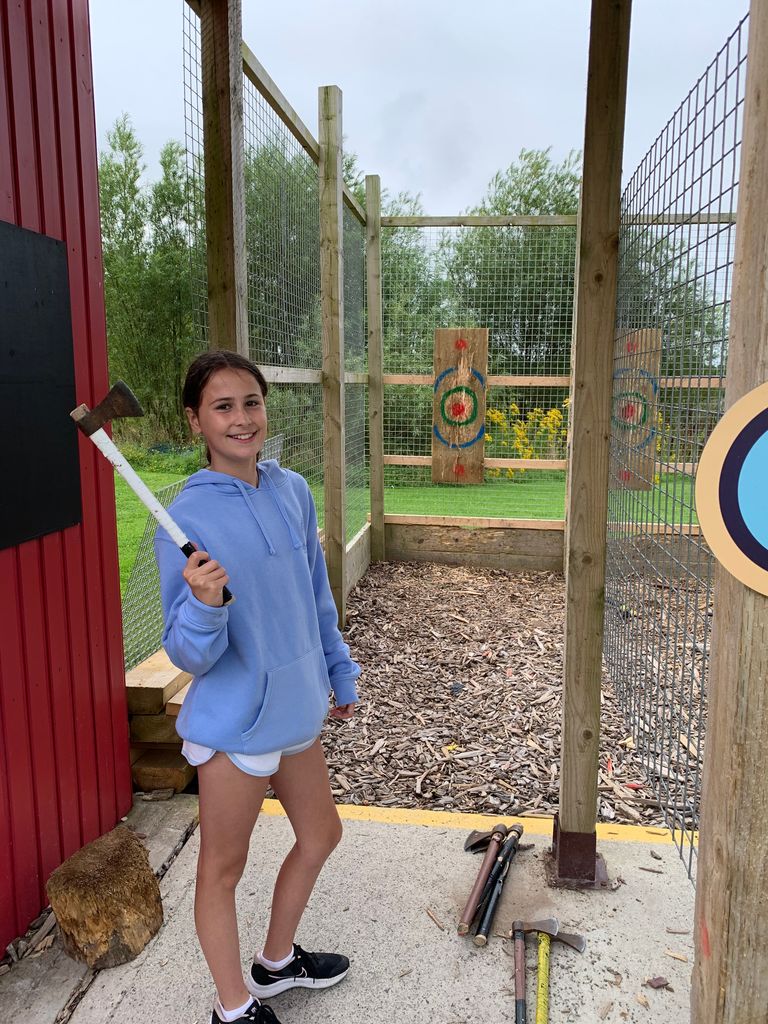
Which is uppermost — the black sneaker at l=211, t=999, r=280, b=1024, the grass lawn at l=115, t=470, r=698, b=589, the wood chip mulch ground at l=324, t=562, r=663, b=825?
the grass lawn at l=115, t=470, r=698, b=589

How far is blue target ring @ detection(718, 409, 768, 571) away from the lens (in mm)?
963

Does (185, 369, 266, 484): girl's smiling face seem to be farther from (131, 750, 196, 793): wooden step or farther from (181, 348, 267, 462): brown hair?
(131, 750, 196, 793): wooden step

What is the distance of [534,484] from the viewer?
7.42 m

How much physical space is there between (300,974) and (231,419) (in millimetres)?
1403

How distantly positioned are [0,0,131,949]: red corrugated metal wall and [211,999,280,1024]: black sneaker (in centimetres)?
72

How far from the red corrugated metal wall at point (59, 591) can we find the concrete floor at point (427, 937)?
39 cm

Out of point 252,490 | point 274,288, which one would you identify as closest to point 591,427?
point 252,490

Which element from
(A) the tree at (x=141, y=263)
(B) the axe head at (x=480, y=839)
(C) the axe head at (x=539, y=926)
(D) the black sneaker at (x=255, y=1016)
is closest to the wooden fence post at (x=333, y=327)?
(B) the axe head at (x=480, y=839)

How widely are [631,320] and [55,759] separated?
2448 millimetres

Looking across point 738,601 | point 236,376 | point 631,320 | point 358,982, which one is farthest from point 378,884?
point 631,320

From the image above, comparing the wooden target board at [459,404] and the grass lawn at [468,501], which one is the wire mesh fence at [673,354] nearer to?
the wooden target board at [459,404]

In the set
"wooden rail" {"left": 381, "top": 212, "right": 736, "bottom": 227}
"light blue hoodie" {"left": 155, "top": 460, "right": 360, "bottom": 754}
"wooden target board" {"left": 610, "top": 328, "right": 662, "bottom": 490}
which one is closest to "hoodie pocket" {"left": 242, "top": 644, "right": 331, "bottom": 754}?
"light blue hoodie" {"left": 155, "top": 460, "right": 360, "bottom": 754}

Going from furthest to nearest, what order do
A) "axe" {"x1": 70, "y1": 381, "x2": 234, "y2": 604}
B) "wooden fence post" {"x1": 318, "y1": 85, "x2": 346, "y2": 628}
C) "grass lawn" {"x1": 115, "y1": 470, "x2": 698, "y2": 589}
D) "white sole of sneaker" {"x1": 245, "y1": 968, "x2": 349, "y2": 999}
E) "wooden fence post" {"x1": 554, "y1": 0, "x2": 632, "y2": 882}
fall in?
"grass lawn" {"x1": 115, "y1": 470, "x2": 698, "y2": 589} → "wooden fence post" {"x1": 318, "y1": 85, "x2": 346, "y2": 628} → "wooden fence post" {"x1": 554, "y1": 0, "x2": 632, "y2": 882} → "white sole of sneaker" {"x1": 245, "y1": 968, "x2": 349, "y2": 999} → "axe" {"x1": 70, "y1": 381, "x2": 234, "y2": 604}

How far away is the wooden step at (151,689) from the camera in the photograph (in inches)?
109
